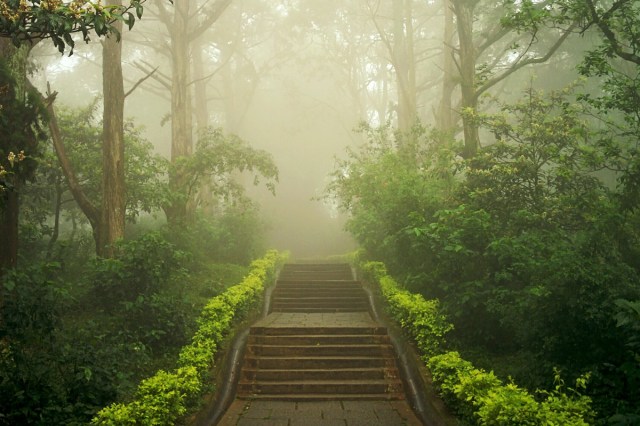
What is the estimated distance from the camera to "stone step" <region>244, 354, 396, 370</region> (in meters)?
9.14

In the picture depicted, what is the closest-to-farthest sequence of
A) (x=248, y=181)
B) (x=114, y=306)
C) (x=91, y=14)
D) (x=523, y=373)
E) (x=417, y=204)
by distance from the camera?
1. (x=91, y=14)
2. (x=523, y=373)
3. (x=114, y=306)
4. (x=417, y=204)
5. (x=248, y=181)

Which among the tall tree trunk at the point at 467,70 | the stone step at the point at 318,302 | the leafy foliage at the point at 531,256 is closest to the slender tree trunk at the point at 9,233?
the leafy foliage at the point at 531,256

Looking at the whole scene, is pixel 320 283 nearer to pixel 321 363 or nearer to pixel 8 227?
pixel 321 363

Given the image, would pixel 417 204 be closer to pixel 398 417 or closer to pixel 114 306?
pixel 398 417

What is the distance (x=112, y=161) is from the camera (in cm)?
1103

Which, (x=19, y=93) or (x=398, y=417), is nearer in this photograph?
(x=398, y=417)

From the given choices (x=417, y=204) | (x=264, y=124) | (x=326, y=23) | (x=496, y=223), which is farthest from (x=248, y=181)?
(x=496, y=223)

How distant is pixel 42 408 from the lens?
5.28 m

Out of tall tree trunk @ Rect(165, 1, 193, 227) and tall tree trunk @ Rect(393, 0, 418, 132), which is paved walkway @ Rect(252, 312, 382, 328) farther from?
tall tree trunk @ Rect(393, 0, 418, 132)

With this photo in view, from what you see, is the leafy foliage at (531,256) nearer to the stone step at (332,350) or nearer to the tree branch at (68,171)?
the stone step at (332,350)

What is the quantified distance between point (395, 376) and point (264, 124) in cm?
3903

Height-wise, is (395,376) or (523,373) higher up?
(523,373)

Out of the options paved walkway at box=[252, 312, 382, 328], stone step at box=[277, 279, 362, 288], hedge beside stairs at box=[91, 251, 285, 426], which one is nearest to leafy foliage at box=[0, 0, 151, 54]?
hedge beside stairs at box=[91, 251, 285, 426]

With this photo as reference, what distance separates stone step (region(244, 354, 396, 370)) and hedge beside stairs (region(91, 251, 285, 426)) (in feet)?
3.00
